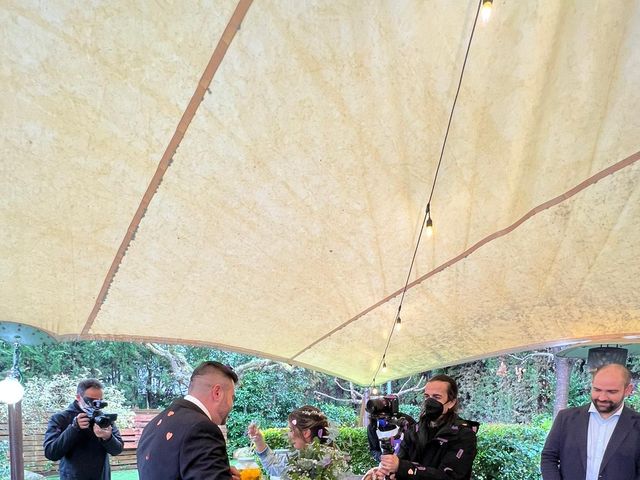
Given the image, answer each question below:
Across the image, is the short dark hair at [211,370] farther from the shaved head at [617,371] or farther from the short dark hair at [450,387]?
the shaved head at [617,371]

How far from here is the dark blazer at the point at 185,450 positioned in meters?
1.62

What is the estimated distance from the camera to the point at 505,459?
6172 millimetres

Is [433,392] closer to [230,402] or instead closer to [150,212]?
[230,402]

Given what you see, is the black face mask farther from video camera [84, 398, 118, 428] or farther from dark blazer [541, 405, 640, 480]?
video camera [84, 398, 118, 428]

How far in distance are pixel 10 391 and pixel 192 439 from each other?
91.2 inches

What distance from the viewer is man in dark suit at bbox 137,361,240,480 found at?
5.32 ft

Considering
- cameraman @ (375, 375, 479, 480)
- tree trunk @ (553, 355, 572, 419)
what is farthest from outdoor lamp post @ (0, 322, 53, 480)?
tree trunk @ (553, 355, 572, 419)

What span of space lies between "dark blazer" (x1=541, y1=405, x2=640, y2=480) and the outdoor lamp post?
10.6 feet

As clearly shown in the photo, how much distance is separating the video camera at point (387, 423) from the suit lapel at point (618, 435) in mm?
1011

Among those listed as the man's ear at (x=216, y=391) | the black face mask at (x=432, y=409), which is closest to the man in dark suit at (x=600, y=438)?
the black face mask at (x=432, y=409)

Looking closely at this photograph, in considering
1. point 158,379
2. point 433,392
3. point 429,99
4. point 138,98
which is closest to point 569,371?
point 158,379

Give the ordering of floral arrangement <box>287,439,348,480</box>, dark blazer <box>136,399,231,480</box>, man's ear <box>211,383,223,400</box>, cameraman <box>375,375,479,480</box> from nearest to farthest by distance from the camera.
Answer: dark blazer <box>136,399,231,480</box> → man's ear <box>211,383,223,400</box> → floral arrangement <box>287,439,348,480</box> → cameraman <box>375,375,479,480</box>

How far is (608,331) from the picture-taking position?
4023 mm

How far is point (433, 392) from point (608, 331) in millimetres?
1948
